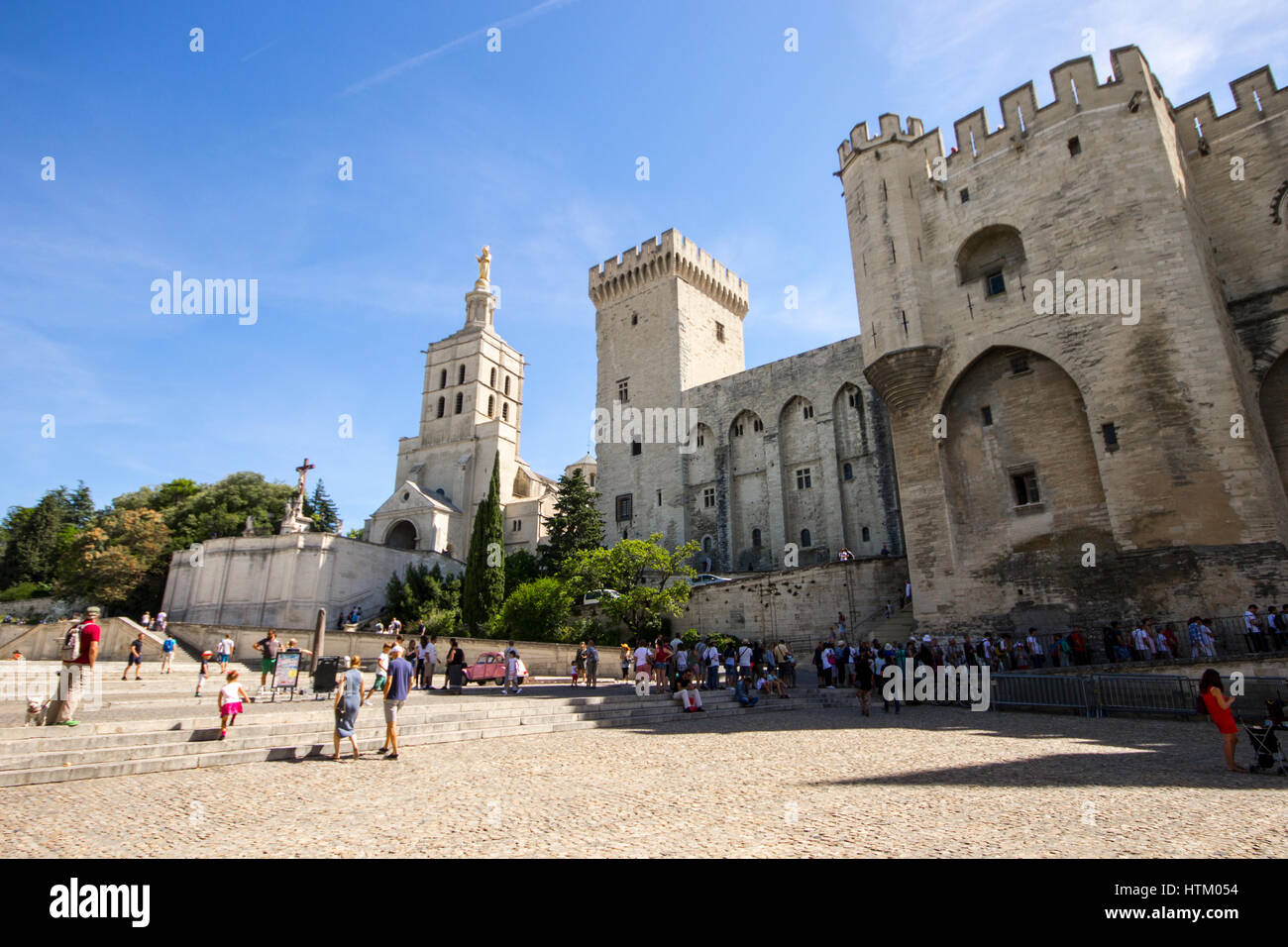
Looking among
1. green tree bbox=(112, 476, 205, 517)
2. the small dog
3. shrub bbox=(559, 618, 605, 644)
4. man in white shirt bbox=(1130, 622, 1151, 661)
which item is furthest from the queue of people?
green tree bbox=(112, 476, 205, 517)

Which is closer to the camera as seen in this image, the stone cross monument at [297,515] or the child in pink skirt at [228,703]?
the child in pink skirt at [228,703]

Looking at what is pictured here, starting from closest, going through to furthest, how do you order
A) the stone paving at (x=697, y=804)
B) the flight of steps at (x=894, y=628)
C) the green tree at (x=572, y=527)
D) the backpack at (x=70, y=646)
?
the stone paving at (x=697, y=804) → the backpack at (x=70, y=646) → the flight of steps at (x=894, y=628) → the green tree at (x=572, y=527)

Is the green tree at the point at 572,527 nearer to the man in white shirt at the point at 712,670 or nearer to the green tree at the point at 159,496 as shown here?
the man in white shirt at the point at 712,670

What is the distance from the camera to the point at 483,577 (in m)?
32.7

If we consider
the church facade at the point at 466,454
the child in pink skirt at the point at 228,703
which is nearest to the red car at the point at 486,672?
the child in pink skirt at the point at 228,703

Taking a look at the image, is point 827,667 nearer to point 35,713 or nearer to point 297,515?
point 35,713

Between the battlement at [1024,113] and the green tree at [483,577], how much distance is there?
22.8 m

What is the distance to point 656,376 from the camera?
1607 inches

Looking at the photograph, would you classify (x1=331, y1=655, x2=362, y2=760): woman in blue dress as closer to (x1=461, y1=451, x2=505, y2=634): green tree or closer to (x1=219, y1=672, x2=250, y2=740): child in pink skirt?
(x1=219, y1=672, x2=250, y2=740): child in pink skirt

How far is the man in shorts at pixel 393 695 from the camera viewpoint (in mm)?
9047

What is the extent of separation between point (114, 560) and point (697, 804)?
1762 inches

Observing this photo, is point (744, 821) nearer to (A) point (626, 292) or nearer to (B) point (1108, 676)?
(B) point (1108, 676)
